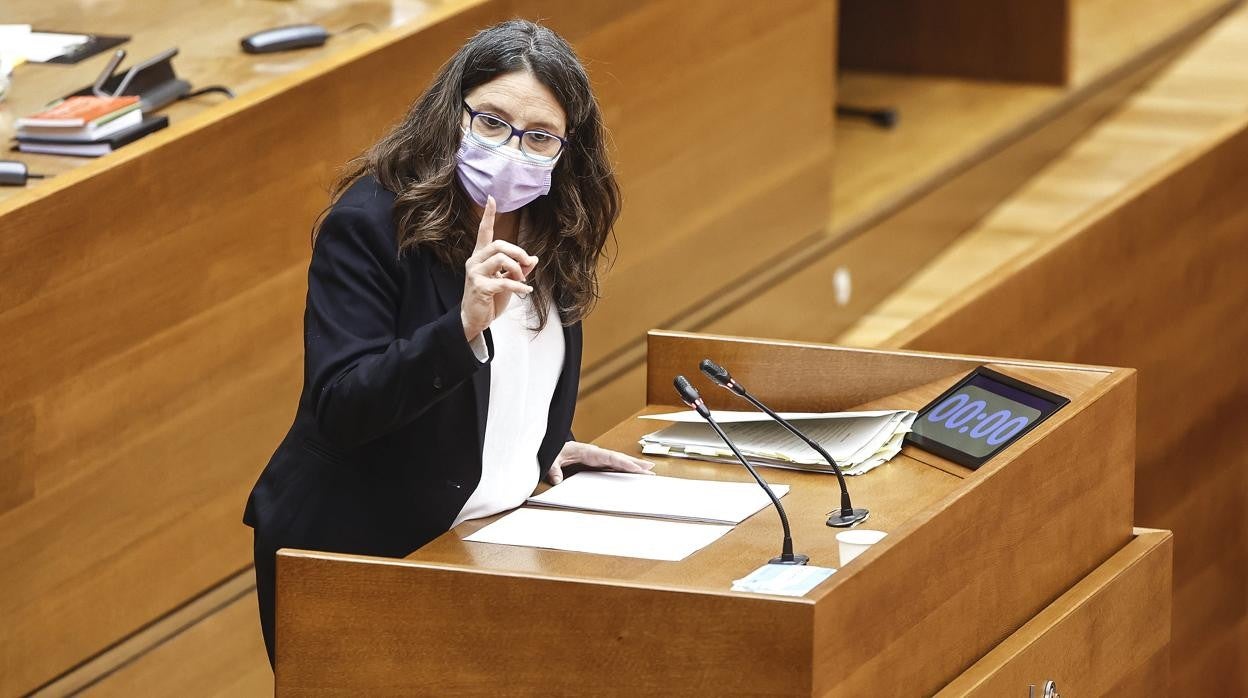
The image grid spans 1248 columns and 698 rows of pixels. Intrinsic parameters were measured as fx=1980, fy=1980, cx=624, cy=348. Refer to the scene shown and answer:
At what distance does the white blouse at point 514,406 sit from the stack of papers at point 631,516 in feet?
0.05

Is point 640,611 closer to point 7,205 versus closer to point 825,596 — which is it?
point 825,596

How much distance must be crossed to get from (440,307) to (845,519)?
0.25 m

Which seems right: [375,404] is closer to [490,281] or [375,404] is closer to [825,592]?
[490,281]

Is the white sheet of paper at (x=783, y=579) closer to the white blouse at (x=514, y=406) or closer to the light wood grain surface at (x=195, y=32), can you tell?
the white blouse at (x=514, y=406)

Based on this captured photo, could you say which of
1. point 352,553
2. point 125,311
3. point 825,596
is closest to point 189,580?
point 125,311

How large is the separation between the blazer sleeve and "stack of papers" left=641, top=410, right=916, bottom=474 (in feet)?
0.71

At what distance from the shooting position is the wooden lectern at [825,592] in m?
0.94

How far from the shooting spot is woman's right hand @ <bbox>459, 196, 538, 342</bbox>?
963mm

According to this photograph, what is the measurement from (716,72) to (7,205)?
94 cm

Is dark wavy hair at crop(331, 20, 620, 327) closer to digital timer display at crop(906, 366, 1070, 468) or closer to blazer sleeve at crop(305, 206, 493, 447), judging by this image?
blazer sleeve at crop(305, 206, 493, 447)

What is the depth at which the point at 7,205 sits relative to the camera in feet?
4.44

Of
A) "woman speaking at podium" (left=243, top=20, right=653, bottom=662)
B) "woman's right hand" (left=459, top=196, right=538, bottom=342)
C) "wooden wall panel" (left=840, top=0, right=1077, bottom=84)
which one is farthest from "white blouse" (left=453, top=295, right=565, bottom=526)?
"wooden wall panel" (left=840, top=0, right=1077, bottom=84)

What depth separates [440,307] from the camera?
105 centimetres

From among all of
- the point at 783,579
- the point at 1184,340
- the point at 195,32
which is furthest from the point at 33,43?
the point at 1184,340
